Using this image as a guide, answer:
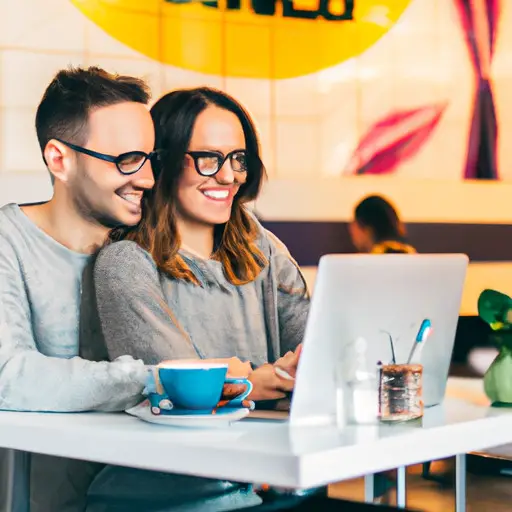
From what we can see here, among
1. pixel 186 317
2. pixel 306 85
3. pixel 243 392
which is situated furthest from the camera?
pixel 306 85

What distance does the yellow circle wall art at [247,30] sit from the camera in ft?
9.20

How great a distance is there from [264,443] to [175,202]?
1404 mm

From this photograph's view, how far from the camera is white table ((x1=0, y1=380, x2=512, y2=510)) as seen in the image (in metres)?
1.42

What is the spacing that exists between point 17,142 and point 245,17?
2.83ft

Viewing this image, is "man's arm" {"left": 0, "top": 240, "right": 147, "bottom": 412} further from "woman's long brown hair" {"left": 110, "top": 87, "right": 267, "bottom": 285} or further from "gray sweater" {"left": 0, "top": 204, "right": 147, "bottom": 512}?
"woman's long brown hair" {"left": 110, "top": 87, "right": 267, "bottom": 285}

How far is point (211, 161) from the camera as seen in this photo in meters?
2.86

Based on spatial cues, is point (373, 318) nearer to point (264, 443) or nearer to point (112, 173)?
point (264, 443)

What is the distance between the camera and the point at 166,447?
5.09ft

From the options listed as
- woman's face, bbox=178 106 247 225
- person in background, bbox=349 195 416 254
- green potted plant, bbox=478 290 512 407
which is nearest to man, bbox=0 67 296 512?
woman's face, bbox=178 106 247 225

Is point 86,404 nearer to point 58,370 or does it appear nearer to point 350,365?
point 58,370

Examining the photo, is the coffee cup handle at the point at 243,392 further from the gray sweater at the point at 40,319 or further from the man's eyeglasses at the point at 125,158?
the man's eyeglasses at the point at 125,158

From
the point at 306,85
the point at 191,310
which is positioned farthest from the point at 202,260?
the point at 306,85

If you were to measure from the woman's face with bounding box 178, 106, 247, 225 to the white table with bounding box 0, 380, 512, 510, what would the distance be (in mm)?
1009

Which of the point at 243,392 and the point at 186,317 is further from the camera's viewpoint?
the point at 186,317
